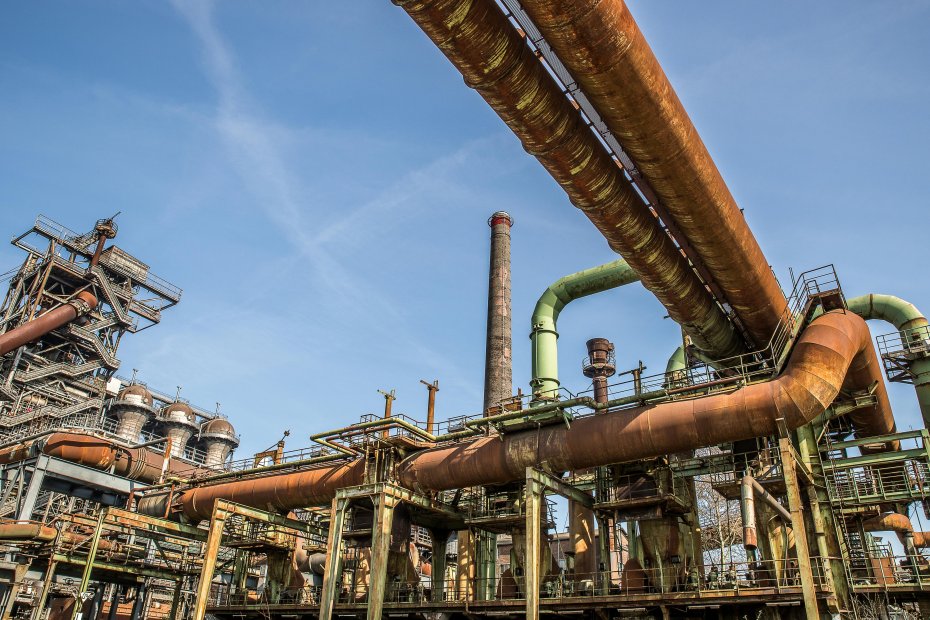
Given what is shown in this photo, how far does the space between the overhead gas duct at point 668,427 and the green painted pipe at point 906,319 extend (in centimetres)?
127

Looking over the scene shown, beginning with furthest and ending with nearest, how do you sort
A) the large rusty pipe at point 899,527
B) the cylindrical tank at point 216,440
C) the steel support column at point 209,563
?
the cylindrical tank at point 216,440, the large rusty pipe at point 899,527, the steel support column at point 209,563

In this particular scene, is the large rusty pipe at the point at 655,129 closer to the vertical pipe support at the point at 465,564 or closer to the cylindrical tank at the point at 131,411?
the vertical pipe support at the point at 465,564

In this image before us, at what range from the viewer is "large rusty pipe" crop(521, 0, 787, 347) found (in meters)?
12.2

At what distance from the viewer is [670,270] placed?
59.9 ft

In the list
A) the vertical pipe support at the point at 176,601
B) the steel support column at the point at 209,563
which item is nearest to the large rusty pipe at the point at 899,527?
the steel support column at the point at 209,563

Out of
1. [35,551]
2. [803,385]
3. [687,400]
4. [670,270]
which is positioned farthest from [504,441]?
[35,551]

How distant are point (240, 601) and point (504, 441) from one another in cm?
1320

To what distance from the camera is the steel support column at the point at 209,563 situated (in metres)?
21.6

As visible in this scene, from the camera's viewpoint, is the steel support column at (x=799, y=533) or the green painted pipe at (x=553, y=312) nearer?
the steel support column at (x=799, y=533)

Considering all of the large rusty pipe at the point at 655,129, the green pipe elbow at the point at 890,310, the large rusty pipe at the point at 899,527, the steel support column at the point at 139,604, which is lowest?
the steel support column at the point at 139,604

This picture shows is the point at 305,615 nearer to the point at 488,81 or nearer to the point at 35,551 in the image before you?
the point at 35,551

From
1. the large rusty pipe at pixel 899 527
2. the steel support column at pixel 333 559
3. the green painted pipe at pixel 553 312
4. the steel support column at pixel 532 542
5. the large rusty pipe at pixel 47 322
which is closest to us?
the steel support column at pixel 532 542

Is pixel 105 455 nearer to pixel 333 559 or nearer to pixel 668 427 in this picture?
pixel 333 559

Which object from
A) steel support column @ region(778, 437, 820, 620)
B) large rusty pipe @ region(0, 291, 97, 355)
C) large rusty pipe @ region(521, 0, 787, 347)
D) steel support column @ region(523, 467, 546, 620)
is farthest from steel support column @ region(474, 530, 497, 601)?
large rusty pipe @ region(0, 291, 97, 355)
